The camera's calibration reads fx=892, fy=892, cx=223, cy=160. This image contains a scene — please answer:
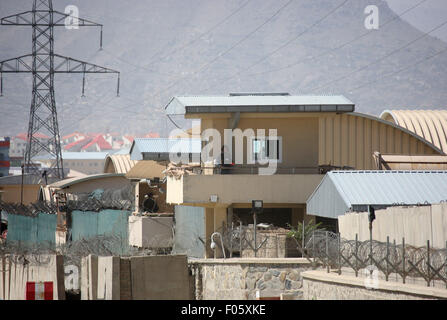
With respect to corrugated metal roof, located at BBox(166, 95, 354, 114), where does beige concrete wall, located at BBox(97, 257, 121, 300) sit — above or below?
below

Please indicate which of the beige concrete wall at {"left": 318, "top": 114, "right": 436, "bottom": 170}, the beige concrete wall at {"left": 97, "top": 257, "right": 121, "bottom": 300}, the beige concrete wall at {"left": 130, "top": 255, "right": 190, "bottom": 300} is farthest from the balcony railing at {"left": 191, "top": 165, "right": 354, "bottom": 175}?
the beige concrete wall at {"left": 97, "top": 257, "right": 121, "bottom": 300}

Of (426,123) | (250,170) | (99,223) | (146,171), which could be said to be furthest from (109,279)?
(426,123)

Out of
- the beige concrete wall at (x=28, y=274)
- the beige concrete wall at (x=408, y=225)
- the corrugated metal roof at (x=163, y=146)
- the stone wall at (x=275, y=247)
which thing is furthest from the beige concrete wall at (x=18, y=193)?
the beige concrete wall at (x=408, y=225)

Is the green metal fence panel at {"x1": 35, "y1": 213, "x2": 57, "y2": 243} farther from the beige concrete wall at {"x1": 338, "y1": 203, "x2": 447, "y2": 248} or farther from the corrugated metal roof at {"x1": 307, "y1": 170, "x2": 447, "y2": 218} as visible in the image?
the beige concrete wall at {"x1": 338, "y1": 203, "x2": 447, "y2": 248}

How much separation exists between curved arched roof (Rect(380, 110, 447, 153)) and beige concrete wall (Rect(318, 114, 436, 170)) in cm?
829

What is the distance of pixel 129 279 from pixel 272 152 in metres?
10.6

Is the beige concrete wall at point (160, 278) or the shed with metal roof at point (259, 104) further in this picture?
the shed with metal roof at point (259, 104)

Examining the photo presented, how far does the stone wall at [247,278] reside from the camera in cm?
2144

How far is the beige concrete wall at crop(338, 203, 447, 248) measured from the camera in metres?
16.7

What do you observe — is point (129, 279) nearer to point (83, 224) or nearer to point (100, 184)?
point (83, 224)

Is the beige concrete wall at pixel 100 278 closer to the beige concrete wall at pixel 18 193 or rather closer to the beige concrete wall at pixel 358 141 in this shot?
the beige concrete wall at pixel 358 141

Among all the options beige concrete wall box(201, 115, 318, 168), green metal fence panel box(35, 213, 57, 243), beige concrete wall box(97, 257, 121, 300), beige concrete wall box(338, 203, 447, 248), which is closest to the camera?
beige concrete wall box(338, 203, 447, 248)

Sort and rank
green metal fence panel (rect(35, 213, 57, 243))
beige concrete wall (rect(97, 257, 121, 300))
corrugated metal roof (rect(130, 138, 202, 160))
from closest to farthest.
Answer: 1. beige concrete wall (rect(97, 257, 121, 300))
2. green metal fence panel (rect(35, 213, 57, 243))
3. corrugated metal roof (rect(130, 138, 202, 160))

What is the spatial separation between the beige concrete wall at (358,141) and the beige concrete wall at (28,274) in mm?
12023
